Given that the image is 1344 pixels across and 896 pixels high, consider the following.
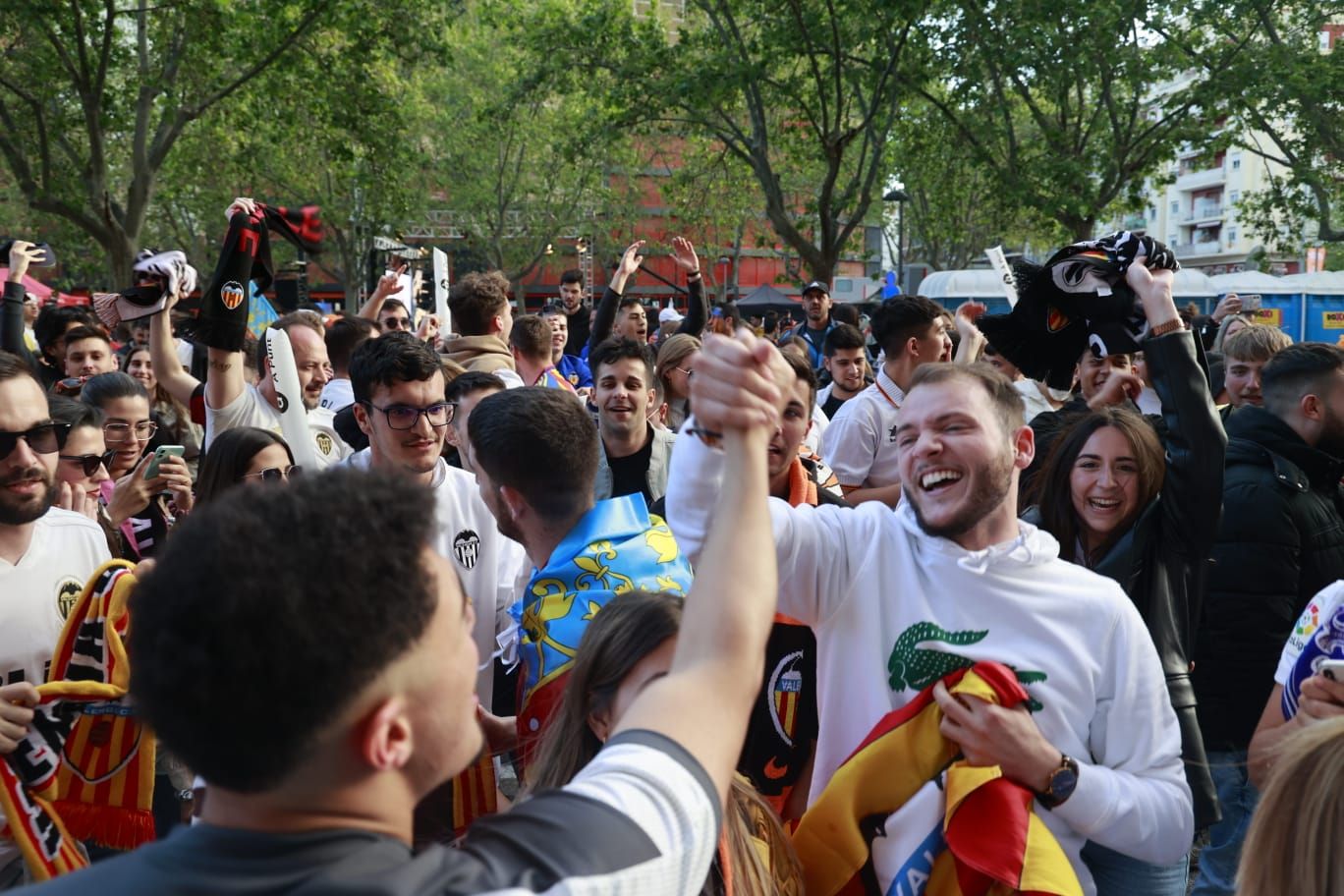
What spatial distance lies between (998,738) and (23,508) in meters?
2.54

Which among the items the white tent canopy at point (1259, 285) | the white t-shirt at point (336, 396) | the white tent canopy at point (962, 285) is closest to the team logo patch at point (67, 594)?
the white t-shirt at point (336, 396)

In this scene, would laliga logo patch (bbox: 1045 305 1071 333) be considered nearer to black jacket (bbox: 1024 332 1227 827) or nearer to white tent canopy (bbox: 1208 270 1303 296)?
black jacket (bbox: 1024 332 1227 827)

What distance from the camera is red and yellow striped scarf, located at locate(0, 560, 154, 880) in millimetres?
2686

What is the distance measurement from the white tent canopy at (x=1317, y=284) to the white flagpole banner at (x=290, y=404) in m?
25.8

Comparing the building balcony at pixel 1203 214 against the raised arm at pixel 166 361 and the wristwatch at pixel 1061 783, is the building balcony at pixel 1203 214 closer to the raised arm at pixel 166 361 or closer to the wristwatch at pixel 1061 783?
the raised arm at pixel 166 361

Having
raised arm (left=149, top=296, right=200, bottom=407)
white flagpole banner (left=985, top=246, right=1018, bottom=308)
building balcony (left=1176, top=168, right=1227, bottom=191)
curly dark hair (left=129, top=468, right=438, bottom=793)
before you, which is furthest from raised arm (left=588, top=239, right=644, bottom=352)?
building balcony (left=1176, top=168, right=1227, bottom=191)

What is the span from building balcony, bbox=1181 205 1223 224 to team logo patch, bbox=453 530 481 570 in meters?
79.9

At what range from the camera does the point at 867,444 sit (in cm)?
593

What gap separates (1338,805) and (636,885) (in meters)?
1.06

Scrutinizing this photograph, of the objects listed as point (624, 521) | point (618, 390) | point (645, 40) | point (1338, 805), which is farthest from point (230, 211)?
point (645, 40)

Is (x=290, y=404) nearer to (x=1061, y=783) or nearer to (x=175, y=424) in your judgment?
(x=175, y=424)

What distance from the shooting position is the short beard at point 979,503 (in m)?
2.61

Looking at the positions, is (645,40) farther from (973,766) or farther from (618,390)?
(973,766)

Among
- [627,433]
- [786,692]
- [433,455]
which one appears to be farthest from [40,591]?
[627,433]
